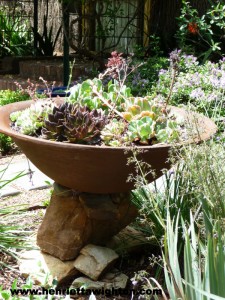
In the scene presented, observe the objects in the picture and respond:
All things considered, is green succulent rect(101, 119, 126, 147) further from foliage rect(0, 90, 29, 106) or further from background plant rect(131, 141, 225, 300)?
foliage rect(0, 90, 29, 106)

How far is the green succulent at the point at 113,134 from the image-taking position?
314 cm

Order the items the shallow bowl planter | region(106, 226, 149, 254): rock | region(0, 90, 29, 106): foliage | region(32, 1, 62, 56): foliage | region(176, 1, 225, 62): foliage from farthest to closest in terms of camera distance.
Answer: region(32, 1, 62, 56): foliage → region(176, 1, 225, 62): foliage → region(0, 90, 29, 106): foliage → region(106, 226, 149, 254): rock → the shallow bowl planter

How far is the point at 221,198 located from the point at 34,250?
4.69ft

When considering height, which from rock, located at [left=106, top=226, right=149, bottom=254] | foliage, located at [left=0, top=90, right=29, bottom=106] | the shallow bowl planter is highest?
the shallow bowl planter

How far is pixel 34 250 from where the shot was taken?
3604mm

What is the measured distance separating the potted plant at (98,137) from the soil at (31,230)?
0.56 metres

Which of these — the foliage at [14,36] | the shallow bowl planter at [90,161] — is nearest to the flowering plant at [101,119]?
the shallow bowl planter at [90,161]

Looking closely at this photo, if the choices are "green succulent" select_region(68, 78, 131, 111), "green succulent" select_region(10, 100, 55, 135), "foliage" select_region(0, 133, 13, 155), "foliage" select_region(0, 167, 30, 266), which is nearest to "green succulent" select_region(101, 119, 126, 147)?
"green succulent" select_region(68, 78, 131, 111)

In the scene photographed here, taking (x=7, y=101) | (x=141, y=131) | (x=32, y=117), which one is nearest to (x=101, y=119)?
(x=141, y=131)

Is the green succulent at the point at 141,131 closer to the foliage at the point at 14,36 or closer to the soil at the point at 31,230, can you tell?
the soil at the point at 31,230

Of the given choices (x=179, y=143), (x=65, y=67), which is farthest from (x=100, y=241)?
(x=65, y=67)

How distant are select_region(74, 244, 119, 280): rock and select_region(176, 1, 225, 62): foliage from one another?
4.99 m

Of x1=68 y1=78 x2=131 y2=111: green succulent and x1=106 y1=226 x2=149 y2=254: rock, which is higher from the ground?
x1=68 y1=78 x2=131 y2=111: green succulent

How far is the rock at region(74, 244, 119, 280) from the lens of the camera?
10.9 ft
